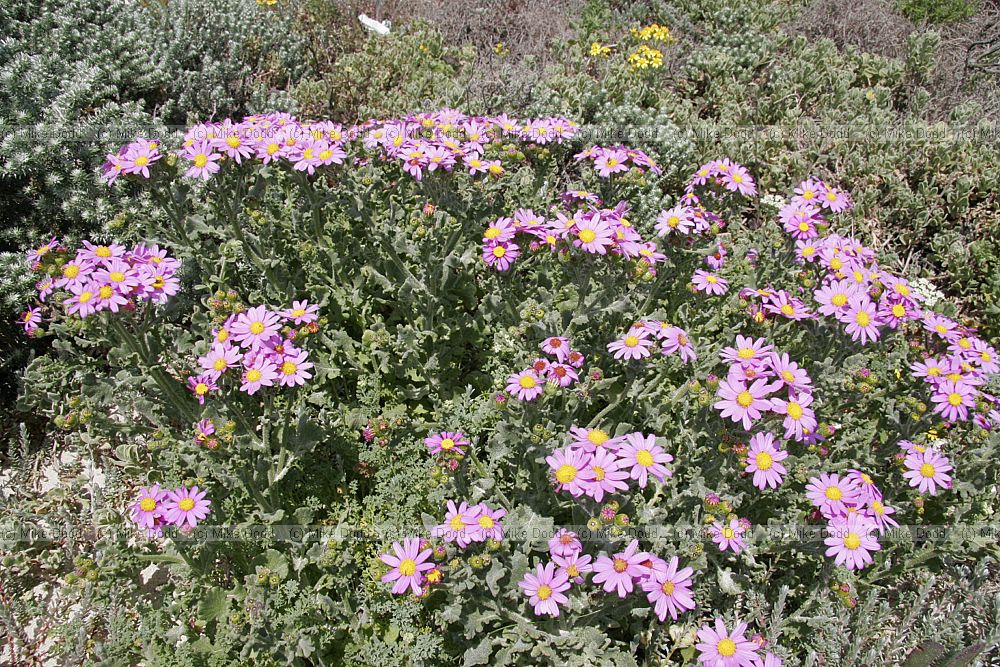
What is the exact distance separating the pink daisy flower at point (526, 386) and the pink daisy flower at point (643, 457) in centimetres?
42

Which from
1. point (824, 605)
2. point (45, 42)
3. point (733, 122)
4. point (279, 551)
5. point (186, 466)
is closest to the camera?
point (824, 605)

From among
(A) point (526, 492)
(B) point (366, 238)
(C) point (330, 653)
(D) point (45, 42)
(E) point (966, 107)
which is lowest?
(C) point (330, 653)

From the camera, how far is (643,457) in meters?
2.60

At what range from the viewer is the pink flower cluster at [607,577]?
2.49 m

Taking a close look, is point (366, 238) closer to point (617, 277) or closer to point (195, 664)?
point (617, 277)

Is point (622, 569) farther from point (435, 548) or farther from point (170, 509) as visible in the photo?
point (170, 509)

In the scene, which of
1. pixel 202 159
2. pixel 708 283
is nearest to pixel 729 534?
pixel 708 283

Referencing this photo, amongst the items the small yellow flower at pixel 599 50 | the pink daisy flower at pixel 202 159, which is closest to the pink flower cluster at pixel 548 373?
the pink daisy flower at pixel 202 159

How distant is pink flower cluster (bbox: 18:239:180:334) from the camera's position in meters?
2.80

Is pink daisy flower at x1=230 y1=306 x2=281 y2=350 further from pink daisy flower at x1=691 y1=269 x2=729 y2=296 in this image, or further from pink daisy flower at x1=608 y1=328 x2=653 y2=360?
pink daisy flower at x1=691 y1=269 x2=729 y2=296

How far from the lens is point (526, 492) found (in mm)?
3133

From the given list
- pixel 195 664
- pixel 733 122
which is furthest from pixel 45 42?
pixel 733 122

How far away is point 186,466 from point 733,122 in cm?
545

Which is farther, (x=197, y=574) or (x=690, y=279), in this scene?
(x=690, y=279)
